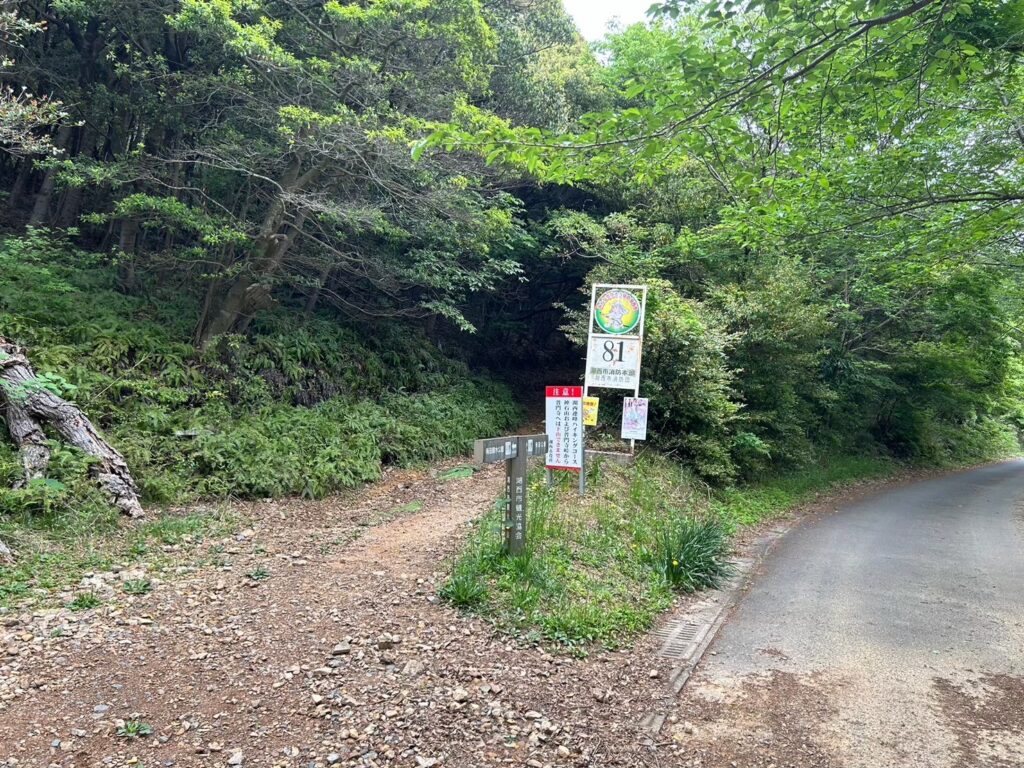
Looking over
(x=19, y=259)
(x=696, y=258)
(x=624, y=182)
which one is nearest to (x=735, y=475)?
(x=696, y=258)

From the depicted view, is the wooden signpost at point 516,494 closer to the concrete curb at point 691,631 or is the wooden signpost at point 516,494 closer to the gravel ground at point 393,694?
the gravel ground at point 393,694

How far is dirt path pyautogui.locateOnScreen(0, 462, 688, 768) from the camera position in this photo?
3375 mm

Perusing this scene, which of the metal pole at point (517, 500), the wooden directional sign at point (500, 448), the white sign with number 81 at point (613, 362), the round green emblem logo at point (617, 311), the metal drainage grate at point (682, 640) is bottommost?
the metal drainage grate at point (682, 640)

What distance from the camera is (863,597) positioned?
6434 millimetres

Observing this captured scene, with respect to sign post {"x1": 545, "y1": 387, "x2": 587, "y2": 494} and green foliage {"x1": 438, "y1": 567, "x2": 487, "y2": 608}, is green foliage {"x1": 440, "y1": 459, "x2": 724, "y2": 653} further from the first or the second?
sign post {"x1": 545, "y1": 387, "x2": 587, "y2": 494}

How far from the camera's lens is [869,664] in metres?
4.83

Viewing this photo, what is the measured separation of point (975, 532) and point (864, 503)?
115 inches

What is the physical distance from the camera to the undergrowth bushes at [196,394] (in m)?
7.88

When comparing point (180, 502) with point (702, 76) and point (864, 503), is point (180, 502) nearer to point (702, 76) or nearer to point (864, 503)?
point (702, 76)

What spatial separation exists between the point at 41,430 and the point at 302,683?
516 centimetres

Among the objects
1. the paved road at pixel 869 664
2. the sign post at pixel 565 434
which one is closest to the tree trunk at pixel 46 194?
the sign post at pixel 565 434

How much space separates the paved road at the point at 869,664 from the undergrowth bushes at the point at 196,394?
606 cm

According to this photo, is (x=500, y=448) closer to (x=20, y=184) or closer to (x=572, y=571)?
(x=572, y=571)

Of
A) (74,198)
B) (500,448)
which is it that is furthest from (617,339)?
(74,198)
